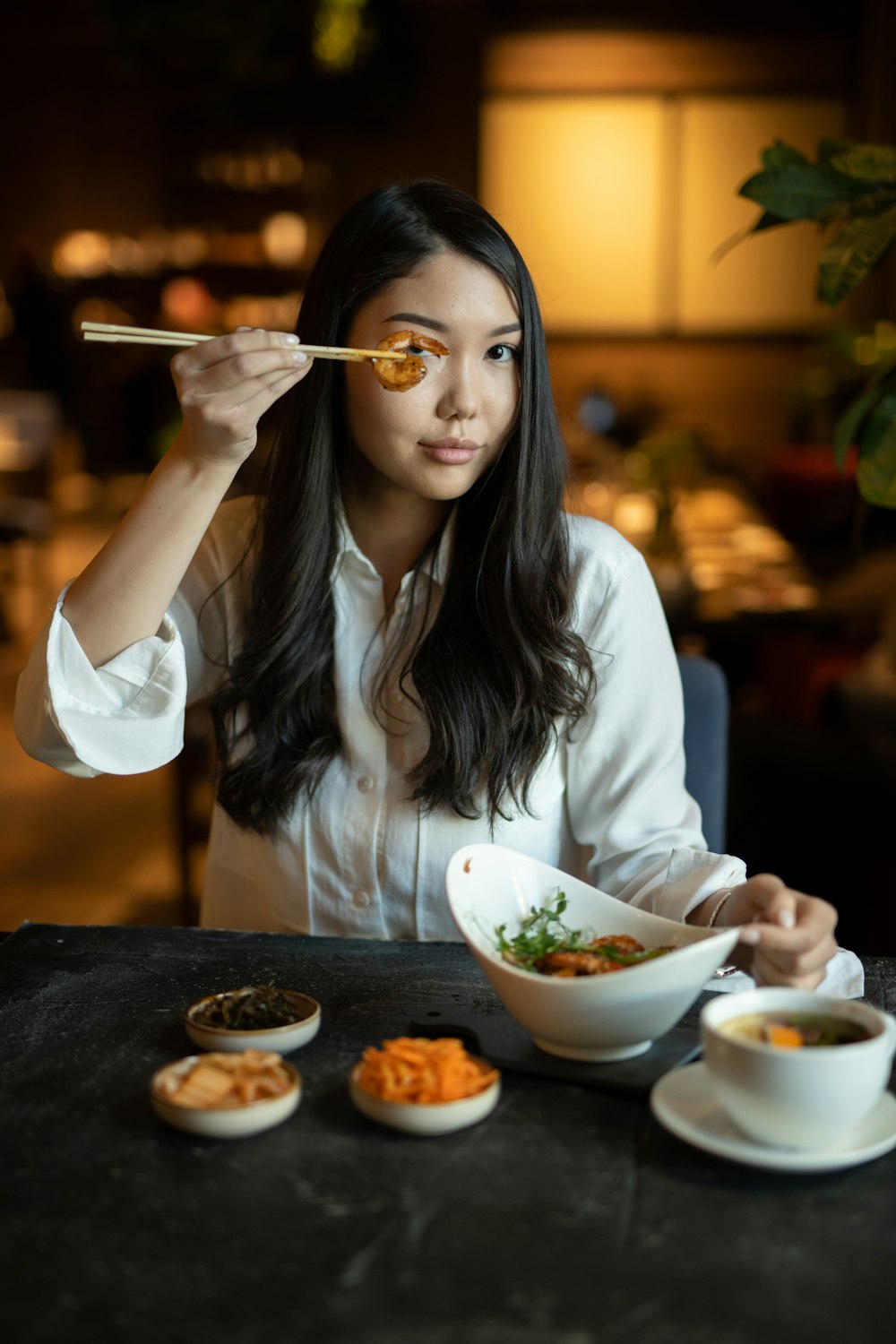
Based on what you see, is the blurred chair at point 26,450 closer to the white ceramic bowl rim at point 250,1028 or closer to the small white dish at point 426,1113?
the white ceramic bowl rim at point 250,1028

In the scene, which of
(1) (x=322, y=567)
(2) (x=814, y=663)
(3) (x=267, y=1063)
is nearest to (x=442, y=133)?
(2) (x=814, y=663)

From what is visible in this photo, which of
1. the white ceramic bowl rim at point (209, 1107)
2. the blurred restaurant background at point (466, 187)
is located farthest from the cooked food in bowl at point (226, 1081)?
the blurred restaurant background at point (466, 187)

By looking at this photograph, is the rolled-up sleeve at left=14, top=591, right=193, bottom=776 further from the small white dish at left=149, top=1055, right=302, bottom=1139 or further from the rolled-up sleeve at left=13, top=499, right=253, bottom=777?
the small white dish at left=149, top=1055, right=302, bottom=1139

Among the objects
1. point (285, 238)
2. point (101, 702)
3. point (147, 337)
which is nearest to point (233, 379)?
point (147, 337)

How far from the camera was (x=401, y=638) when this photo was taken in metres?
1.58

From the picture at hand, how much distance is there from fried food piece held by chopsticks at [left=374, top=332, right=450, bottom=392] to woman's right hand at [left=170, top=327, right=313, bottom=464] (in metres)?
0.14

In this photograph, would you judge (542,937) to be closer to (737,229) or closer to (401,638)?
(401,638)

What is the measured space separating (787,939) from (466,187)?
7.71 metres

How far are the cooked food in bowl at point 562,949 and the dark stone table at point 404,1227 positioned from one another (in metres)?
0.09

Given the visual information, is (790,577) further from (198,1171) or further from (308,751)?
(198,1171)

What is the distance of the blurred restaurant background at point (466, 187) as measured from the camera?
21.6ft

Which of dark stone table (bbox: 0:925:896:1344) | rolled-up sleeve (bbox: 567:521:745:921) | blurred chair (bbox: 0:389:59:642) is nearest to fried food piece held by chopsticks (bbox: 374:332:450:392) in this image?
rolled-up sleeve (bbox: 567:521:745:921)

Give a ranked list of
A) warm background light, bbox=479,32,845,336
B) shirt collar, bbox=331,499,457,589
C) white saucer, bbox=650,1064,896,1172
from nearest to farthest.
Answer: white saucer, bbox=650,1064,896,1172, shirt collar, bbox=331,499,457,589, warm background light, bbox=479,32,845,336

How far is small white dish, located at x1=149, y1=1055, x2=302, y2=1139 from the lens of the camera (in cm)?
93
